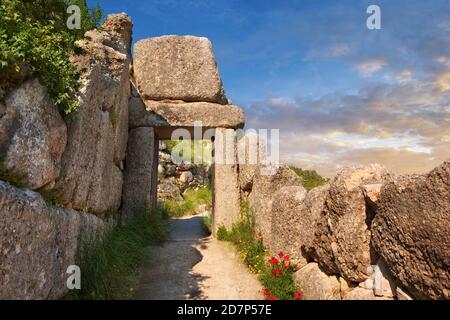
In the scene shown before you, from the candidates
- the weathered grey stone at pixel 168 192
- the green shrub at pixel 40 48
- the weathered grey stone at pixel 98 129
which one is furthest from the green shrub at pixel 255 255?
the weathered grey stone at pixel 168 192

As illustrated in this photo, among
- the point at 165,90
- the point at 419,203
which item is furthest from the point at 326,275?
the point at 165,90

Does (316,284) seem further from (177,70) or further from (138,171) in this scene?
(177,70)

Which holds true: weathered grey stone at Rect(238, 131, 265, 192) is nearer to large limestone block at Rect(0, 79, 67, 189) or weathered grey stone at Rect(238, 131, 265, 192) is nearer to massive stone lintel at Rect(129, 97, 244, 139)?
massive stone lintel at Rect(129, 97, 244, 139)

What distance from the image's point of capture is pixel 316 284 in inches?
186

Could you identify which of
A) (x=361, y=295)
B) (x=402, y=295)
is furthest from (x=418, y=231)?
(x=361, y=295)

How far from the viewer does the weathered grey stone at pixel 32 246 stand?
285cm

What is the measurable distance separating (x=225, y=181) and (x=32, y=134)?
18.1ft

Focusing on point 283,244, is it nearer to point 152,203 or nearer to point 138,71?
point 152,203

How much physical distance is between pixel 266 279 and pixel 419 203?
10.4ft

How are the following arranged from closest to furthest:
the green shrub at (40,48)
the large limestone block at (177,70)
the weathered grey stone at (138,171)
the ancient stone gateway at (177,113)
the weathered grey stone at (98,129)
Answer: the green shrub at (40,48)
the weathered grey stone at (98,129)
the weathered grey stone at (138,171)
the ancient stone gateway at (177,113)
the large limestone block at (177,70)

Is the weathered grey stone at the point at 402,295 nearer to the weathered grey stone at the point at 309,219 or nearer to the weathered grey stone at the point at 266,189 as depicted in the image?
the weathered grey stone at the point at 309,219

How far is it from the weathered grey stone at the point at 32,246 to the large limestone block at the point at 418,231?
10.1 ft

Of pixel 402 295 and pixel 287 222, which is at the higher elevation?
pixel 287 222

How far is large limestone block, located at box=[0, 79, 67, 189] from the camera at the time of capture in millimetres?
3295
